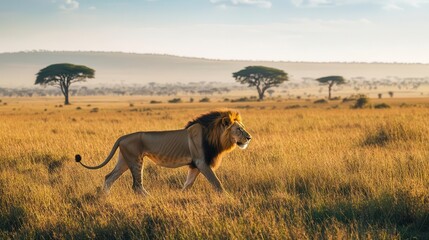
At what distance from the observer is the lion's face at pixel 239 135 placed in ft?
27.5

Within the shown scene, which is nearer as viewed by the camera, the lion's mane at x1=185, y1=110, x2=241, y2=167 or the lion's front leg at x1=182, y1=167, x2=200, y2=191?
the lion's mane at x1=185, y1=110, x2=241, y2=167

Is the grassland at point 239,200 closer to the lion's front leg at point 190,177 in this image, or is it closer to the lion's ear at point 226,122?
the lion's front leg at point 190,177

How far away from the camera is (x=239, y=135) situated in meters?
8.41

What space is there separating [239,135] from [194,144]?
2.31ft

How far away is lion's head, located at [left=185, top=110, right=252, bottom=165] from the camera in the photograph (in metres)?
8.45

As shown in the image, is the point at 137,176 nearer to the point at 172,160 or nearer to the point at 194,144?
the point at 172,160

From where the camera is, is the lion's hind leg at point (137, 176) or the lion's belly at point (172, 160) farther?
the lion's hind leg at point (137, 176)

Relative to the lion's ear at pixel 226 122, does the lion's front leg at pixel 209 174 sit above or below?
below

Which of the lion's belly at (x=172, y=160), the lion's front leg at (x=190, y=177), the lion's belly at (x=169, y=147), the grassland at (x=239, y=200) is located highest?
the lion's belly at (x=169, y=147)

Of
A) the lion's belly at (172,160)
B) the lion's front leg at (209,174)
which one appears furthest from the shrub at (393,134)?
the lion's belly at (172,160)

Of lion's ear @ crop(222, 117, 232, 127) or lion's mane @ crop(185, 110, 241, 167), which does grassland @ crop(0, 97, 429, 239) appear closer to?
lion's mane @ crop(185, 110, 241, 167)

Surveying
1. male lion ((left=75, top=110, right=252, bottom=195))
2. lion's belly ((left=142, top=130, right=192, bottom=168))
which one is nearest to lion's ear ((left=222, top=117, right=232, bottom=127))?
male lion ((left=75, top=110, right=252, bottom=195))

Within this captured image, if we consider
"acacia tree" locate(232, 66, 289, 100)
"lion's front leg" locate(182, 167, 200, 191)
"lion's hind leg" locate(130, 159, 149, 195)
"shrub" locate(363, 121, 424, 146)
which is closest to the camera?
"lion's hind leg" locate(130, 159, 149, 195)

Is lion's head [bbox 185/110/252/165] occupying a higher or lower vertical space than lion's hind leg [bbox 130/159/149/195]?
higher
